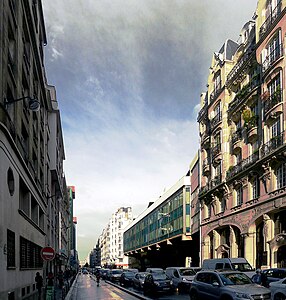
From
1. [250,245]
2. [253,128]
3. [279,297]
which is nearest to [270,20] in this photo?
[253,128]

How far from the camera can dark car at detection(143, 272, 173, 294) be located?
94.7 ft

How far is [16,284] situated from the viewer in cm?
2095

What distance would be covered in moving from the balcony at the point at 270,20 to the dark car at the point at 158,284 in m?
21.9

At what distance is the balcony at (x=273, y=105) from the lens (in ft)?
110

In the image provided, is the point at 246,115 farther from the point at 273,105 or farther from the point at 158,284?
the point at 158,284

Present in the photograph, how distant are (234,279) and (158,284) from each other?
1280 cm

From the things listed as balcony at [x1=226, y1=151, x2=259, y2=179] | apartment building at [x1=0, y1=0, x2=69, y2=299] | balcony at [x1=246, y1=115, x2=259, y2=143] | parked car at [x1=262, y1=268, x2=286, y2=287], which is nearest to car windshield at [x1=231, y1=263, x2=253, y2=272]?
parked car at [x1=262, y1=268, x2=286, y2=287]

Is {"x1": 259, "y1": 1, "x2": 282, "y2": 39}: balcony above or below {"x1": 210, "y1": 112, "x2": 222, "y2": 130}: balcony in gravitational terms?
above

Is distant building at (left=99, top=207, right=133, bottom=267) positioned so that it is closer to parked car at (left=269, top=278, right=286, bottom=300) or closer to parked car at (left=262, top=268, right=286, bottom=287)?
parked car at (left=262, top=268, right=286, bottom=287)

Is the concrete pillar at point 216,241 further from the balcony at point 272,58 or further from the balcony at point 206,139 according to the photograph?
the balcony at point 272,58

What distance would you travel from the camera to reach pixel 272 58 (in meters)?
35.5

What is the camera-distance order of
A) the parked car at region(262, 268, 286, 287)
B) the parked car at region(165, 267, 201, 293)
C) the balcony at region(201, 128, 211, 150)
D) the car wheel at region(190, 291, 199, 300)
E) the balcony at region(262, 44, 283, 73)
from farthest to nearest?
the balcony at region(201, 128, 211, 150), the balcony at region(262, 44, 283, 73), the parked car at region(165, 267, 201, 293), the parked car at region(262, 268, 286, 287), the car wheel at region(190, 291, 199, 300)

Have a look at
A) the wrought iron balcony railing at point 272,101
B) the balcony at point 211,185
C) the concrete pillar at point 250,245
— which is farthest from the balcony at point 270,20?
the concrete pillar at point 250,245

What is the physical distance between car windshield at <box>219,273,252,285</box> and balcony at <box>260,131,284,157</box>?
58.2ft
